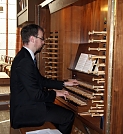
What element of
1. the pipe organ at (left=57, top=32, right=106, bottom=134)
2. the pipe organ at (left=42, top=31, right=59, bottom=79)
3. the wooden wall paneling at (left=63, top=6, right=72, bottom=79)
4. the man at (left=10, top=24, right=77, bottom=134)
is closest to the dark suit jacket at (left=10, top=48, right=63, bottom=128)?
the man at (left=10, top=24, right=77, bottom=134)

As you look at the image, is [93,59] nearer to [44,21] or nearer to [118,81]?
[118,81]

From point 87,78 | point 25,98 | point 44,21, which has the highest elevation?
point 44,21

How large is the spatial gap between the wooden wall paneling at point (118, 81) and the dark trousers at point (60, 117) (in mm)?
726

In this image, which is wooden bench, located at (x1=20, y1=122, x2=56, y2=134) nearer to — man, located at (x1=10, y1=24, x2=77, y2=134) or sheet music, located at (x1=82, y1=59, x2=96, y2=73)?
man, located at (x1=10, y1=24, x2=77, y2=134)

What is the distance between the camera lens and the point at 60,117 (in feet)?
9.02

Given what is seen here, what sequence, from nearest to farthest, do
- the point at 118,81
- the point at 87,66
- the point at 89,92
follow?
the point at 118,81 < the point at 89,92 < the point at 87,66

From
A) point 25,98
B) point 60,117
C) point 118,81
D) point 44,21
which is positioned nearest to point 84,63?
point 60,117

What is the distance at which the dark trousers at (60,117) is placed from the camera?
2.72 m

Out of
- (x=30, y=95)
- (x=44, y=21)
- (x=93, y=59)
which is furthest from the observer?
(x=44, y=21)

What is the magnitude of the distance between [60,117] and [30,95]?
42 centimetres

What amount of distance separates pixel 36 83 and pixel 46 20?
5.63 ft

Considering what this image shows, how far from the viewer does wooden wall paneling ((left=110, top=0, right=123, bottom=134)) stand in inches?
81.7

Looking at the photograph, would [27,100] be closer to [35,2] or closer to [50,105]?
[50,105]

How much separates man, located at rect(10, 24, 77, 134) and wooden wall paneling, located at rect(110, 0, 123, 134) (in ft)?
2.39
